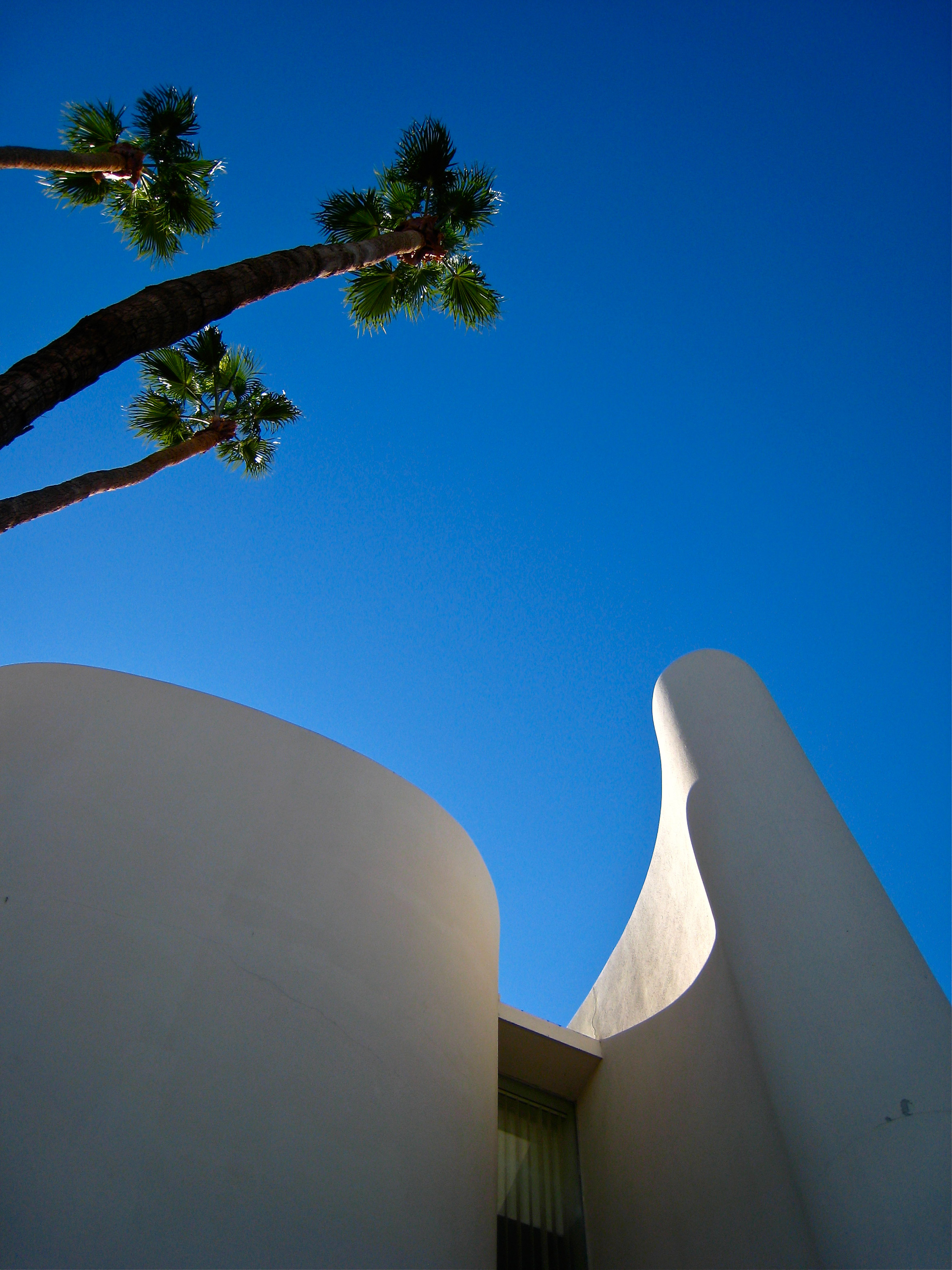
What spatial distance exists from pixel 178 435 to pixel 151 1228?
8361mm

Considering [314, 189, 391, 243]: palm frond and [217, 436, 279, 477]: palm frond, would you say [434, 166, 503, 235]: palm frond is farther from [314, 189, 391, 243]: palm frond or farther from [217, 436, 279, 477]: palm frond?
[217, 436, 279, 477]: palm frond

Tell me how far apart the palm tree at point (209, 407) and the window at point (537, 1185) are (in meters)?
7.93

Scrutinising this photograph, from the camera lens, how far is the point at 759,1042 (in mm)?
5453

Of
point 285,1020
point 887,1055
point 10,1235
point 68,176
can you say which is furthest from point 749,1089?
point 68,176

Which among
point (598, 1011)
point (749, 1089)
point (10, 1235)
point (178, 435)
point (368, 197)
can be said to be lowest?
point (10, 1235)

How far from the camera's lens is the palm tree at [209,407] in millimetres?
9594

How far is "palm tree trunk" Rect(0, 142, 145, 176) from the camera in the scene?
289 inches

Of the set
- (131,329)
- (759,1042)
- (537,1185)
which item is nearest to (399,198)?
(131,329)

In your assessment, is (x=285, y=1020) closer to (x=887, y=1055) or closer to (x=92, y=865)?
(x=92, y=865)

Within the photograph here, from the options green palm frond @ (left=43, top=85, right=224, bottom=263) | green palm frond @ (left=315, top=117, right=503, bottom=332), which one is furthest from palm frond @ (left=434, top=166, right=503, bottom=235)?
green palm frond @ (left=43, top=85, right=224, bottom=263)

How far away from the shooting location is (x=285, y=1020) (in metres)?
5.09

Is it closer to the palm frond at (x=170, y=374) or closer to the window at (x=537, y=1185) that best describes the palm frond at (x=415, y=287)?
the palm frond at (x=170, y=374)

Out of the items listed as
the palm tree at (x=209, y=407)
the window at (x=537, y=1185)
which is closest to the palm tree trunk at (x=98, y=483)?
the palm tree at (x=209, y=407)

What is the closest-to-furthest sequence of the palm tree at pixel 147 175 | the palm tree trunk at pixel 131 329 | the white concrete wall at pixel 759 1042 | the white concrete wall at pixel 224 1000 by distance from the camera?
the palm tree trunk at pixel 131 329 → the white concrete wall at pixel 224 1000 → the white concrete wall at pixel 759 1042 → the palm tree at pixel 147 175
